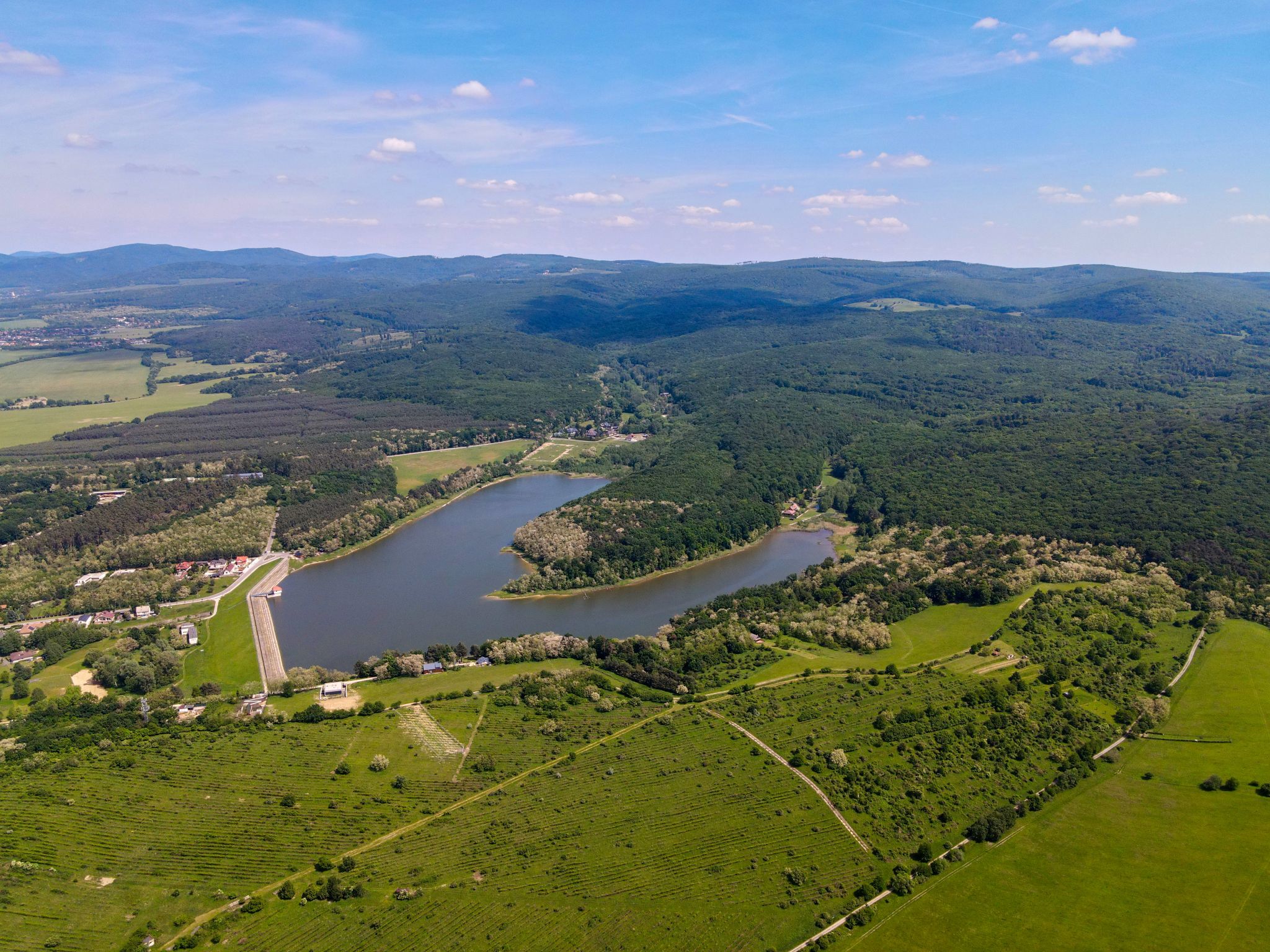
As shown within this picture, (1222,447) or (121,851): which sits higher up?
(1222,447)

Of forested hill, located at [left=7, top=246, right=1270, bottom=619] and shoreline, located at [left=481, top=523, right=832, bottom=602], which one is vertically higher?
forested hill, located at [left=7, top=246, right=1270, bottom=619]

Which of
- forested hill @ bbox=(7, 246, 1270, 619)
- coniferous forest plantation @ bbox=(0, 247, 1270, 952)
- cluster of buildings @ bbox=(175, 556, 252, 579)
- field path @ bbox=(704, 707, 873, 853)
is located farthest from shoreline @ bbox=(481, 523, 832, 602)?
field path @ bbox=(704, 707, 873, 853)

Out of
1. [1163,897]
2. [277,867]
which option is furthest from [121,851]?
[1163,897]

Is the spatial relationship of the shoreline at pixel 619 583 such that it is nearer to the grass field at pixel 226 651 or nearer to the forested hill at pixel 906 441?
the forested hill at pixel 906 441

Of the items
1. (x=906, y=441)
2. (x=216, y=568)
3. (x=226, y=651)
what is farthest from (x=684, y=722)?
(x=906, y=441)

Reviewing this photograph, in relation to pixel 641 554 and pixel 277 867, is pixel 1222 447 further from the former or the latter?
pixel 277 867

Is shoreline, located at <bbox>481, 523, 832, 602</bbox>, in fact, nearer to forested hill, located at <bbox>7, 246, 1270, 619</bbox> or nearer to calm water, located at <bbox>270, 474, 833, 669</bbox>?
calm water, located at <bbox>270, 474, 833, 669</bbox>
